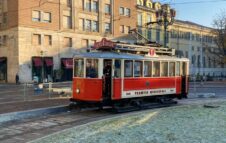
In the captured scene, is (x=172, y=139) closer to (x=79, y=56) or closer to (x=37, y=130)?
(x=37, y=130)

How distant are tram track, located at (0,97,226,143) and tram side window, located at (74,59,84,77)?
1.74 metres

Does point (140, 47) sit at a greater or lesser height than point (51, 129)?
greater

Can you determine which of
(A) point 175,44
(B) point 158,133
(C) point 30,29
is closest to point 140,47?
(B) point 158,133

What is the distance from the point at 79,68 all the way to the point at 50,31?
37.5 metres

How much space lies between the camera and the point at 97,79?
16578 mm

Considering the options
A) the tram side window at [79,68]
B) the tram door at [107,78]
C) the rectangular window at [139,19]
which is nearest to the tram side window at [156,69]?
the tram door at [107,78]

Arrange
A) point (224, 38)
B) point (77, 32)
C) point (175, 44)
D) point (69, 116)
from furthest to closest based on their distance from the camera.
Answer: point (175, 44) → point (224, 38) → point (77, 32) → point (69, 116)

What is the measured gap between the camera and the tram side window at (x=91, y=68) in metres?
16.7

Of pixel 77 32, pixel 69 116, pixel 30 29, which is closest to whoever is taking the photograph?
pixel 69 116

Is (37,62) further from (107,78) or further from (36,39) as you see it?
(107,78)

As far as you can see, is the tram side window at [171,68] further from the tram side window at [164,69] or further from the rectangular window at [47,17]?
the rectangular window at [47,17]

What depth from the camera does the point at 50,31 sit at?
53.7m

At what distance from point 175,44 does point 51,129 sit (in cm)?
7403

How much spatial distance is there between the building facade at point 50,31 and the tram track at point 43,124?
34619 millimetres
